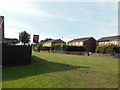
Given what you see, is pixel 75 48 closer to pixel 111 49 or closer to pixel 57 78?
pixel 111 49

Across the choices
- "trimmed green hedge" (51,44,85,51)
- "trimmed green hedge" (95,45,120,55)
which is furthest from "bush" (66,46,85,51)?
"trimmed green hedge" (95,45,120,55)

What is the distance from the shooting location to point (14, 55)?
1023 cm

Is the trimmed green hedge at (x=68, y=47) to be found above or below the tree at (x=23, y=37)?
below

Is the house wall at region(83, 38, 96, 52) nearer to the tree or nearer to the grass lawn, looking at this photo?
the tree

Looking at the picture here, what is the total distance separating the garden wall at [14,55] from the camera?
9.61m

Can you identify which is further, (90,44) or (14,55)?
(90,44)

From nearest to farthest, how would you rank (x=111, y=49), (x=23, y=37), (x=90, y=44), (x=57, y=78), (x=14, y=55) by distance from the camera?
(x=57, y=78), (x=14, y=55), (x=111, y=49), (x=90, y=44), (x=23, y=37)

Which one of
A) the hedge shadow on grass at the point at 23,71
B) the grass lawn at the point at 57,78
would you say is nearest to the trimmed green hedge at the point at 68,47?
the hedge shadow on grass at the point at 23,71

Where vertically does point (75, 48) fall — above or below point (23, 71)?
above

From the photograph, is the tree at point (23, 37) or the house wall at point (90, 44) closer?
the house wall at point (90, 44)

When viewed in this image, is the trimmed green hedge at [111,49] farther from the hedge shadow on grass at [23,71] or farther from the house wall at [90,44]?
the hedge shadow on grass at [23,71]

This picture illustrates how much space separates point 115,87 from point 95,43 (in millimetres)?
50278

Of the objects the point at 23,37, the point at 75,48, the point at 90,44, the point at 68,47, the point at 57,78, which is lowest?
the point at 57,78

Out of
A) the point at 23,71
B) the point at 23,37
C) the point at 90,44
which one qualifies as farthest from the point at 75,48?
the point at 23,71
